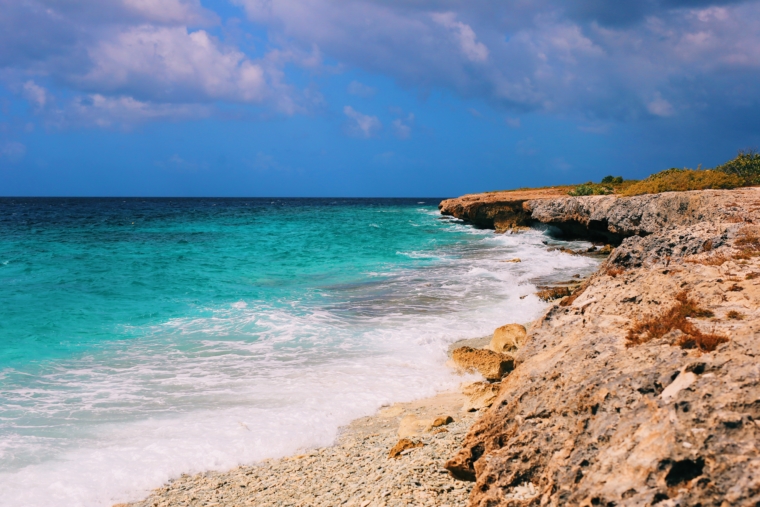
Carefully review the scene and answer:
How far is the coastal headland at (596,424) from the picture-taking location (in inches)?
111

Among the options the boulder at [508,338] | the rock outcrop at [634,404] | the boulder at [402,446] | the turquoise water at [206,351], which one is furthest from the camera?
the boulder at [508,338]

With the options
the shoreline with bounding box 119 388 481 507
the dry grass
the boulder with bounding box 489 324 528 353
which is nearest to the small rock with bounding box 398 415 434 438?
the shoreline with bounding box 119 388 481 507

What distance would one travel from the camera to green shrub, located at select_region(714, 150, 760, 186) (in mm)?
23031

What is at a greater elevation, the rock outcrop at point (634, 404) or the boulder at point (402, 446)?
the rock outcrop at point (634, 404)

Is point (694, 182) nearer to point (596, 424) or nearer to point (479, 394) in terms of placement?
point (479, 394)

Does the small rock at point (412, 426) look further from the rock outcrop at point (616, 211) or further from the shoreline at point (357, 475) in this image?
the rock outcrop at point (616, 211)

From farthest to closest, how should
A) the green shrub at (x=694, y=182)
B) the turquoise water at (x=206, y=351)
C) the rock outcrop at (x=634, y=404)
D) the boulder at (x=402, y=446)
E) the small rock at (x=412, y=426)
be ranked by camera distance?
the green shrub at (x=694, y=182)
the turquoise water at (x=206, y=351)
the small rock at (x=412, y=426)
the boulder at (x=402, y=446)
the rock outcrop at (x=634, y=404)

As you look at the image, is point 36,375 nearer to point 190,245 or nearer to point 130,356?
point 130,356

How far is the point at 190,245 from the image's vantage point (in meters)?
31.3

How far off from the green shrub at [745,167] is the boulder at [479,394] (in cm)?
2135

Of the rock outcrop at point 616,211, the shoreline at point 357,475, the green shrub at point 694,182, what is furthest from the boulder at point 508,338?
the green shrub at point 694,182

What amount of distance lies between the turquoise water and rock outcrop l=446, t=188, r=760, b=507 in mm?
3614

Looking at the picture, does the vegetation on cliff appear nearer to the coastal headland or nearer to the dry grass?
the coastal headland

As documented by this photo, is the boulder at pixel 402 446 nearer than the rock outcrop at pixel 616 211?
Yes
